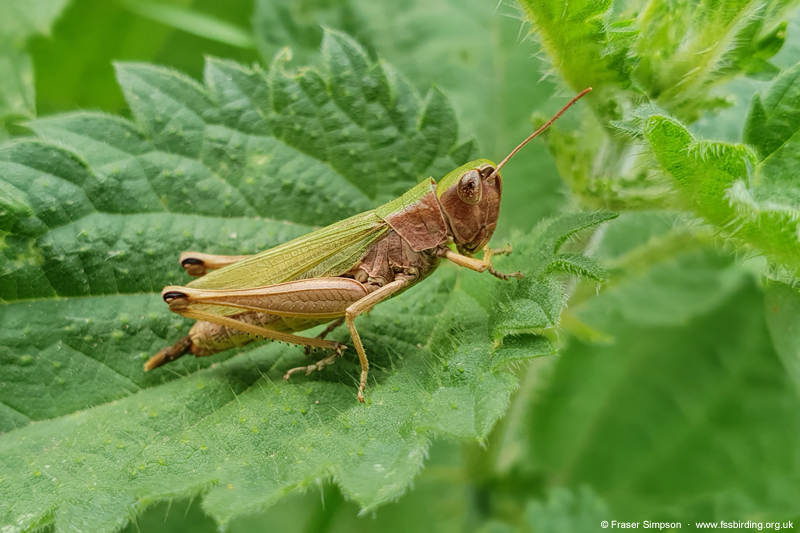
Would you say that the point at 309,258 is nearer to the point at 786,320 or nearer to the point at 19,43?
the point at 786,320

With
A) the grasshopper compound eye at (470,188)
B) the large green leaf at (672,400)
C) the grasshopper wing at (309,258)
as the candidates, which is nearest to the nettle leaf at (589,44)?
the grasshopper compound eye at (470,188)

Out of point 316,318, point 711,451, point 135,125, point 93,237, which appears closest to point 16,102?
point 135,125

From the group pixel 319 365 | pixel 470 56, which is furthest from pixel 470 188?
pixel 470 56

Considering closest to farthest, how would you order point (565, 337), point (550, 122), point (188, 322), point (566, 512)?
1. point (550, 122)
2. point (188, 322)
3. point (566, 512)
4. point (565, 337)

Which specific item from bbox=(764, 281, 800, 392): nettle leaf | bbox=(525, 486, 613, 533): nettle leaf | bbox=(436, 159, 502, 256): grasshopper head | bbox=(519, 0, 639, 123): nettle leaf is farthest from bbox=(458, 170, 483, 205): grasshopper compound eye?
bbox=(525, 486, 613, 533): nettle leaf

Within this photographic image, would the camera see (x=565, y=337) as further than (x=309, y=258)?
Yes

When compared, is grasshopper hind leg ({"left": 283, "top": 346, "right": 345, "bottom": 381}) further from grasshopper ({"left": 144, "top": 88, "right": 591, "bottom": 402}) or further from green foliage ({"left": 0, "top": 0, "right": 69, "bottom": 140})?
green foliage ({"left": 0, "top": 0, "right": 69, "bottom": 140})
